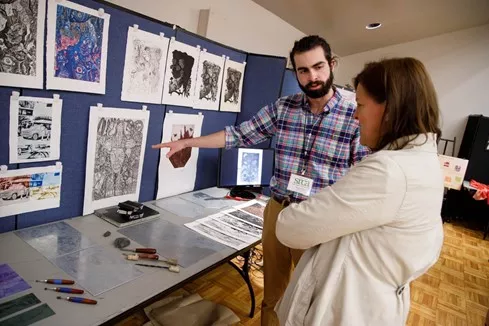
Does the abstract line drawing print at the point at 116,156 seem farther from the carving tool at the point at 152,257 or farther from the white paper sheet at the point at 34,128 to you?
the carving tool at the point at 152,257

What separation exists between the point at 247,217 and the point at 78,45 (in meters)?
1.15

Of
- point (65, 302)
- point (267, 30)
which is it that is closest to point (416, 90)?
point (65, 302)

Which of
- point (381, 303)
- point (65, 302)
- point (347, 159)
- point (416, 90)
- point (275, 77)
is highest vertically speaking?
point (275, 77)

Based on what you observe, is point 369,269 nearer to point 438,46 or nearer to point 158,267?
point 158,267

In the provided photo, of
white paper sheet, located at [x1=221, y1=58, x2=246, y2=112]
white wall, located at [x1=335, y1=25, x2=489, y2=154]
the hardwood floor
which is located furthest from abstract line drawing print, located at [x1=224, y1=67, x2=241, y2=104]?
white wall, located at [x1=335, y1=25, x2=489, y2=154]

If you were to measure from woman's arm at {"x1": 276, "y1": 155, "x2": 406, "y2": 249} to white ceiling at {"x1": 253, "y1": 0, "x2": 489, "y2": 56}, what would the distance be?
282 centimetres

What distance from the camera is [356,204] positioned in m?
0.67

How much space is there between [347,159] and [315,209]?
0.65 metres

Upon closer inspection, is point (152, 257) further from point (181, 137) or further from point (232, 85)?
point (232, 85)

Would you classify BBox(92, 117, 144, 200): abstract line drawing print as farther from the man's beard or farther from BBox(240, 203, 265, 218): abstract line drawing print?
the man's beard

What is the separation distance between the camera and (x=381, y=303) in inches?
28.8

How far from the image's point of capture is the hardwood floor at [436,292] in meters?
2.01

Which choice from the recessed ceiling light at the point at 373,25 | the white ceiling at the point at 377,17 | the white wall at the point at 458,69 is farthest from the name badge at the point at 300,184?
the white wall at the point at 458,69

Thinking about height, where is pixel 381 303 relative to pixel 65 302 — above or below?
above
